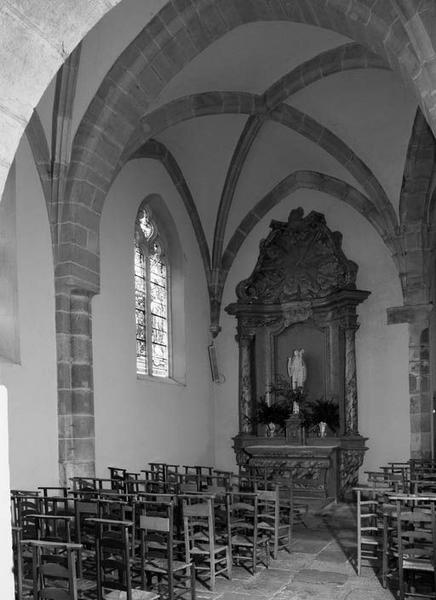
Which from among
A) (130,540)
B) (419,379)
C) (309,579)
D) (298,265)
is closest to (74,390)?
(130,540)

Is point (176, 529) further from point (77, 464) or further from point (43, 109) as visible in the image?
point (43, 109)

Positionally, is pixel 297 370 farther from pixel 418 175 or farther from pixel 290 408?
pixel 418 175

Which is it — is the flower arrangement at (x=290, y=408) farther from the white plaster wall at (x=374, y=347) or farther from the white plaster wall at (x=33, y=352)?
the white plaster wall at (x=33, y=352)

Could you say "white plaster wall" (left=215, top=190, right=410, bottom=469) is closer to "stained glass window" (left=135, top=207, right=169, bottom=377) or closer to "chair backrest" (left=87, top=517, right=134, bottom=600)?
"stained glass window" (left=135, top=207, right=169, bottom=377)

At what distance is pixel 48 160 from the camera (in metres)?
9.48

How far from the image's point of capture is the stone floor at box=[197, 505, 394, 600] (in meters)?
6.28

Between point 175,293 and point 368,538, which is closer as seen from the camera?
point 368,538

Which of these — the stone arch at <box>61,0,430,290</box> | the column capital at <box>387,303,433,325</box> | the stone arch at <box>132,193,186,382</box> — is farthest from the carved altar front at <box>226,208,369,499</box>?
the stone arch at <box>61,0,430,290</box>

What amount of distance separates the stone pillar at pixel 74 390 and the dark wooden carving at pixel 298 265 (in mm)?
5803

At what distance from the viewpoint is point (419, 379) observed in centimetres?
1301

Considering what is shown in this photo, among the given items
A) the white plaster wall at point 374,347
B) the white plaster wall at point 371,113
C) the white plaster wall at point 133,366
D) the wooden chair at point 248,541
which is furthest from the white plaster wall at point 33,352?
the white plaster wall at point 374,347

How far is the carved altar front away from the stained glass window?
190 cm

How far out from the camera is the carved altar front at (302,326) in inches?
535

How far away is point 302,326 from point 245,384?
1.74 meters
